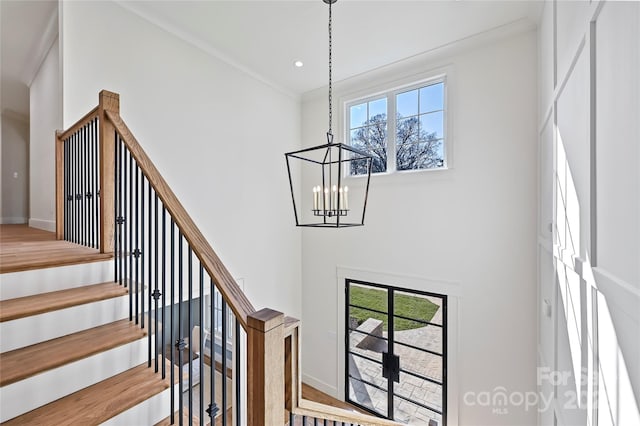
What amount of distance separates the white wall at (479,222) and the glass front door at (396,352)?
0.22 meters

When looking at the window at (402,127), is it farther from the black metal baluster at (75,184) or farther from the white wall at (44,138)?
the white wall at (44,138)

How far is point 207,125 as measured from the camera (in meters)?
3.63

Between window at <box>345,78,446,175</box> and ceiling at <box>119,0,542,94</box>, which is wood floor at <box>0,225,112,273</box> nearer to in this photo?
ceiling at <box>119,0,542,94</box>

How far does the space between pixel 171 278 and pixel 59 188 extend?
202cm

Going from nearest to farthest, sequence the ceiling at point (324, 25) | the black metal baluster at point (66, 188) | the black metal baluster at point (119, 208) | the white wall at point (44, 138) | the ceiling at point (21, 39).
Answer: the black metal baluster at point (119, 208)
the black metal baluster at point (66, 188)
the ceiling at point (324, 25)
the ceiling at point (21, 39)
the white wall at point (44, 138)

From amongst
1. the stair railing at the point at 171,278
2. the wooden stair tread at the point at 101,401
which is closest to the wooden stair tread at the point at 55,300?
the stair railing at the point at 171,278

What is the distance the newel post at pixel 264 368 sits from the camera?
101 centimetres

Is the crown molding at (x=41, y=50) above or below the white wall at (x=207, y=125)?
above

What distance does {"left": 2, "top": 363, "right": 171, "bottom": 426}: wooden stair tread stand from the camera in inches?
49.6

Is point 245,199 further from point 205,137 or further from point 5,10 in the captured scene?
point 5,10

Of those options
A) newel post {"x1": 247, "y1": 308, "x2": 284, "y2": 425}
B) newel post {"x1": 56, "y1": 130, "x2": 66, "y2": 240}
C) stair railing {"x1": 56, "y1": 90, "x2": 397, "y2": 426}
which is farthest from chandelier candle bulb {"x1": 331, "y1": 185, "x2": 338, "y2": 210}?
newel post {"x1": 56, "y1": 130, "x2": 66, "y2": 240}

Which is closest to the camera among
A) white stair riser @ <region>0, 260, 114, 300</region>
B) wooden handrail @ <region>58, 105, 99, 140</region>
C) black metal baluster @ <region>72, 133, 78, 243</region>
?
white stair riser @ <region>0, 260, 114, 300</region>

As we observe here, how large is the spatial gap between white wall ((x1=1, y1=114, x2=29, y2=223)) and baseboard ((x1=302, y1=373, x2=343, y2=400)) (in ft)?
20.8

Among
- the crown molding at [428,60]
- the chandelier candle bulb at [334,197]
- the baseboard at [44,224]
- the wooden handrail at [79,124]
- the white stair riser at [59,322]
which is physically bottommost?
the white stair riser at [59,322]
